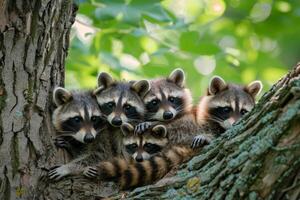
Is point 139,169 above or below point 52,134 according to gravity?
below

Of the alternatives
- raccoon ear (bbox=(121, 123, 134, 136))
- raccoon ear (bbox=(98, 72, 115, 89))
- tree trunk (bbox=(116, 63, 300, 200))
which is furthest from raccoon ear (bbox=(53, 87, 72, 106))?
tree trunk (bbox=(116, 63, 300, 200))

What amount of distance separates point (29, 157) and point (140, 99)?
5.68 ft

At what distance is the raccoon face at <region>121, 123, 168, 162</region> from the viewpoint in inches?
196

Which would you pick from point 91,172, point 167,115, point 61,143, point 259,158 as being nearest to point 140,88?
point 167,115

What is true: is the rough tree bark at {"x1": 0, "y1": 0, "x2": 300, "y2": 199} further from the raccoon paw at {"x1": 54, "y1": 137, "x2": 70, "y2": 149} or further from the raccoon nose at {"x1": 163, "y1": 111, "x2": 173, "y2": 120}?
the raccoon nose at {"x1": 163, "y1": 111, "x2": 173, "y2": 120}

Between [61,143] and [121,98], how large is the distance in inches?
45.9

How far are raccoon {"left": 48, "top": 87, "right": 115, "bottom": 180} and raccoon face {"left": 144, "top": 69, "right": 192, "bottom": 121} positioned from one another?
503 millimetres

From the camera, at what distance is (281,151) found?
2.97 meters

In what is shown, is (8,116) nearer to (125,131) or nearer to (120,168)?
(120,168)

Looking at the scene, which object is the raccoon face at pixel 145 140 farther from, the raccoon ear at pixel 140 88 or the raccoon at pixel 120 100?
the raccoon ear at pixel 140 88

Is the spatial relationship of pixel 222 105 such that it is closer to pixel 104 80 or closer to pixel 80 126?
pixel 104 80

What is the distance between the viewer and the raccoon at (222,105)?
5090 millimetres

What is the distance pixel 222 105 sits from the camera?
17.3ft

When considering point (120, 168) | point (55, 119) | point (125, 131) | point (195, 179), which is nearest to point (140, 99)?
point (125, 131)
